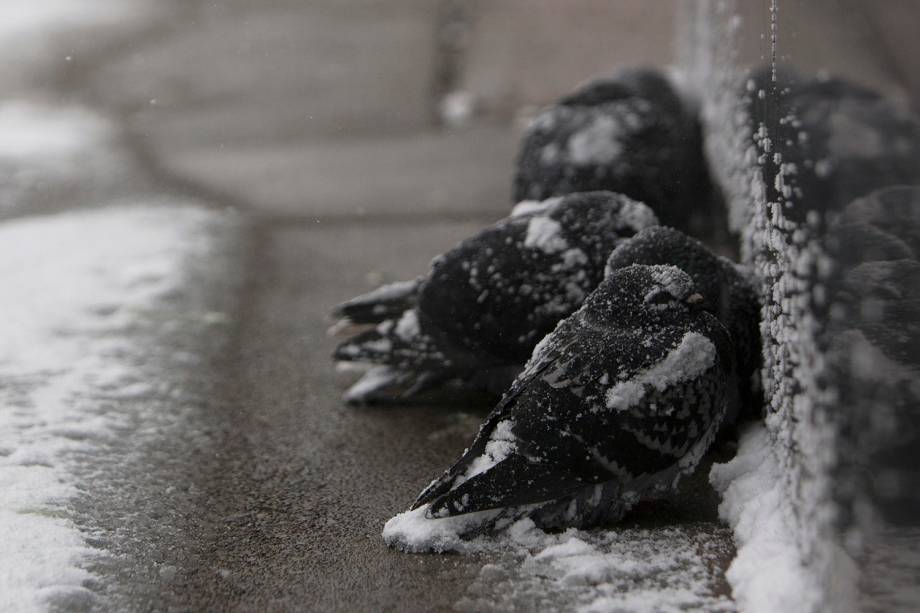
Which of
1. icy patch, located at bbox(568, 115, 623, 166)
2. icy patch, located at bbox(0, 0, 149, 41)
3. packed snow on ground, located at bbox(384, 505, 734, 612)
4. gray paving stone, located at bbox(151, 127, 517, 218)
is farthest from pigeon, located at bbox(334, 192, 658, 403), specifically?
icy patch, located at bbox(0, 0, 149, 41)

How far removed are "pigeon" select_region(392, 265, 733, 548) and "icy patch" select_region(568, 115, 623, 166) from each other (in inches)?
43.9

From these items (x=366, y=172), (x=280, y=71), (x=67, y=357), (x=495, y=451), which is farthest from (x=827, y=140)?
(x=280, y=71)

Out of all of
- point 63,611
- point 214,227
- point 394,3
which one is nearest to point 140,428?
point 63,611

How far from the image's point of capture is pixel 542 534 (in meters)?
1.63

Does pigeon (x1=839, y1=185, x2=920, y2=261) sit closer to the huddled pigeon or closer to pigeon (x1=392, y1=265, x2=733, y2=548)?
the huddled pigeon

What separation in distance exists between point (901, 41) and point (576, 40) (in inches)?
147

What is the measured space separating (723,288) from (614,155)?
3.01 feet

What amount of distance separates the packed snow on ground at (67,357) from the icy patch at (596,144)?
1.09 meters

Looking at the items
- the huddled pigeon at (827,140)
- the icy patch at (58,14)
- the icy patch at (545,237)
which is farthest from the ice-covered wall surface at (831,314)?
the icy patch at (58,14)

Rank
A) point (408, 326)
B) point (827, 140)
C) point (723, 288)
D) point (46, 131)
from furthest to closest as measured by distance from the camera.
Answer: point (46, 131) → point (408, 326) → point (723, 288) → point (827, 140)

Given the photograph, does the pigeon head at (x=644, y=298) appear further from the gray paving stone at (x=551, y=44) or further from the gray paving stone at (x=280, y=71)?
the gray paving stone at (x=551, y=44)

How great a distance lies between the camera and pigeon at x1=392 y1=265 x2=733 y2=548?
1619mm

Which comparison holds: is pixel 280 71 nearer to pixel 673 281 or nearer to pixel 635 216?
pixel 635 216

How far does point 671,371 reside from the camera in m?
1.66
